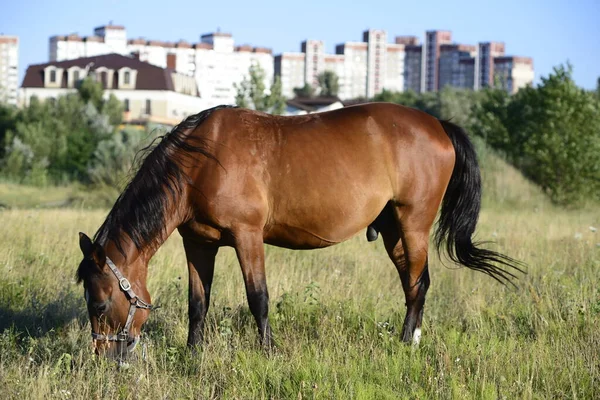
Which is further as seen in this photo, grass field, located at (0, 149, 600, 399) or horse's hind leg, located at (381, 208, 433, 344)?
horse's hind leg, located at (381, 208, 433, 344)

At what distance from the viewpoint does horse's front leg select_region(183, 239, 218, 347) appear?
6.23 metres

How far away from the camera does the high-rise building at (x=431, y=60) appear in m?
148

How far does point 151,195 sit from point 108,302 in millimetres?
802

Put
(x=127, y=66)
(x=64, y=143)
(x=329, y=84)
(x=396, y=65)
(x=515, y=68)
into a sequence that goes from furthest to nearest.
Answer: (x=396, y=65), (x=515, y=68), (x=329, y=84), (x=127, y=66), (x=64, y=143)

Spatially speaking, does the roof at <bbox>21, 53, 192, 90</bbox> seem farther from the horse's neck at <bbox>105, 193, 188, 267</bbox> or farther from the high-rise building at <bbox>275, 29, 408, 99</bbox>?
the high-rise building at <bbox>275, 29, 408, 99</bbox>

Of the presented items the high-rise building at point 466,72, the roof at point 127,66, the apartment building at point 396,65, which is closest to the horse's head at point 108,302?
the roof at point 127,66

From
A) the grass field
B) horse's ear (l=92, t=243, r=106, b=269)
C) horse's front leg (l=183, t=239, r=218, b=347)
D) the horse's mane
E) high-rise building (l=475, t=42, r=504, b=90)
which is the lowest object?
the grass field

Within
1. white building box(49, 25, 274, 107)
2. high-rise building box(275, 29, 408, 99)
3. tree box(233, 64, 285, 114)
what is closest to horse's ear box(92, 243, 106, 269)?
tree box(233, 64, 285, 114)

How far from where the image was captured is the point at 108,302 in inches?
217

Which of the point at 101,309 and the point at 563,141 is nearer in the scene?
the point at 101,309

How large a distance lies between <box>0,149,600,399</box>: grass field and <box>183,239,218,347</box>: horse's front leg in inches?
5.4

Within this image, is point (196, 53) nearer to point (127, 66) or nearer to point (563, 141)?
point (127, 66)

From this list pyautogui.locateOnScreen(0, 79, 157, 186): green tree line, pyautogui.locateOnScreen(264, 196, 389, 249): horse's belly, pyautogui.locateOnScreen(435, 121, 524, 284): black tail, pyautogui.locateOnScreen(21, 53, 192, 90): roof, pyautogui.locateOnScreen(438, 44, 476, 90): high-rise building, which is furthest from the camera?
pyautogui.locateOnScreen(438, 44, 476, 90): high-rise building

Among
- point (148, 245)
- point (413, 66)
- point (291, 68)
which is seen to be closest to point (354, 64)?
point (413, 66)
